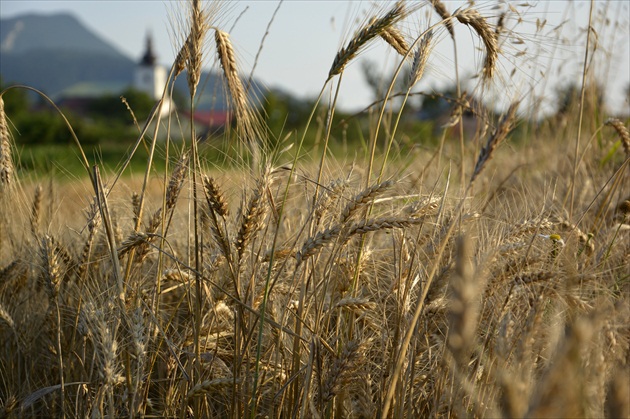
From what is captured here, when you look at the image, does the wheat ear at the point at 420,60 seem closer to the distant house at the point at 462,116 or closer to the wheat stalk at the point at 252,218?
the distant house at the point at 462,116

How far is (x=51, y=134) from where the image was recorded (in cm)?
3884

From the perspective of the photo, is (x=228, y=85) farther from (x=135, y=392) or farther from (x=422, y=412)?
(x=422, y=412)

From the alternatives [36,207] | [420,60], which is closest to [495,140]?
[420,60]

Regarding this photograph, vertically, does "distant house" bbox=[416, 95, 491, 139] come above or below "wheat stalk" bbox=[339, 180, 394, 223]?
above

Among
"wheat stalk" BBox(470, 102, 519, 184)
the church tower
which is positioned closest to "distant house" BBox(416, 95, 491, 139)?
"wheat stalk" BBox(470, 102, 519, 184)

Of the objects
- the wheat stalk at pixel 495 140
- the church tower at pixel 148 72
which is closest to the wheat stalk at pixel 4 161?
the wheat stalk at pixel 495 140

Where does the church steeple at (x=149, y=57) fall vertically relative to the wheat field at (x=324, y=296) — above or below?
above

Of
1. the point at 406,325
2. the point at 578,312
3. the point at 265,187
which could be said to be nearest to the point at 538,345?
the point at 578,312

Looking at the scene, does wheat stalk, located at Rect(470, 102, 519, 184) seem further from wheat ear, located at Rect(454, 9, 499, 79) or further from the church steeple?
the church steeple

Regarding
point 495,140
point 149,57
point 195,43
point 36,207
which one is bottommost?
point 36,207

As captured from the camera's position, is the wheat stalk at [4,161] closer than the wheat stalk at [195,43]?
No

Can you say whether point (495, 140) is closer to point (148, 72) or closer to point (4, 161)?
point (4, 161)

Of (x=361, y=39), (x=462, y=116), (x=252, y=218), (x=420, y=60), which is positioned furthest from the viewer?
(x=462, y=116)

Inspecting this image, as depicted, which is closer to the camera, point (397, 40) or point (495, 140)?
point (495, 140)
